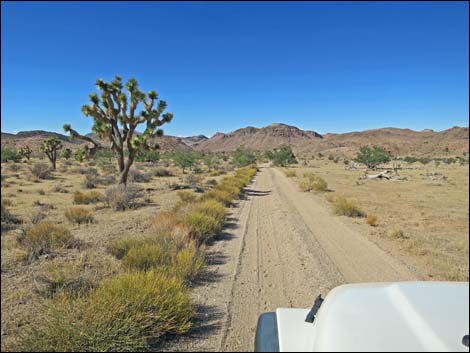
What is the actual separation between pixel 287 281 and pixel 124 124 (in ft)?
54.6

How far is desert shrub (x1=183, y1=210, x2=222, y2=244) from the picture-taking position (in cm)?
880

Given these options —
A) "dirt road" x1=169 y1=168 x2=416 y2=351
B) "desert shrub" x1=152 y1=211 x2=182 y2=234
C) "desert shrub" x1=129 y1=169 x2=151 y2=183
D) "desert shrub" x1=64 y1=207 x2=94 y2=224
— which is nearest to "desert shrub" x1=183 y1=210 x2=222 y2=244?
"desert shrub" x1=152 y1=211 x2=182 y2=234

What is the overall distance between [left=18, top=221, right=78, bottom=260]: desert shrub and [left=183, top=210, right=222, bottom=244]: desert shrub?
3059 millimetres

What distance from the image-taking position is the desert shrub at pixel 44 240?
702 centimetres

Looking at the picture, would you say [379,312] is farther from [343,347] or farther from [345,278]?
[345,278]

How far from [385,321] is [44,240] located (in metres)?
7.80

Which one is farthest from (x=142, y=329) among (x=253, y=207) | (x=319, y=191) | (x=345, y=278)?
(x=319, y=191)

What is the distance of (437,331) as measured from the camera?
5.69 ft

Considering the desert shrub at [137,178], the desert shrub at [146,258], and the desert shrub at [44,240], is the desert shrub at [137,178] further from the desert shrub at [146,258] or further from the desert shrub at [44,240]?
the desert shrub at [146,258]

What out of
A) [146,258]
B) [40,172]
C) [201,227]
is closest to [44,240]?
[146,258]

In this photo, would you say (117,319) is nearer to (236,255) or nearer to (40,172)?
(236,255)

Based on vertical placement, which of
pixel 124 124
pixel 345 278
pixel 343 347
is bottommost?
pixel 345 278

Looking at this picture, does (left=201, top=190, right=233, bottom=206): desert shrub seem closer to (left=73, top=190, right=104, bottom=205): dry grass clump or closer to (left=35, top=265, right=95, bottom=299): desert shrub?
(left=73, top=190, right=104, bottom=205): dry grass clump

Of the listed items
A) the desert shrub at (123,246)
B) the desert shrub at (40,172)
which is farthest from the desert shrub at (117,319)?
the desert shrub at (40,172)
